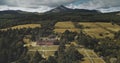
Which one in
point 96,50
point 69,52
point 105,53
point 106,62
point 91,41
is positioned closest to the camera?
point 106,62

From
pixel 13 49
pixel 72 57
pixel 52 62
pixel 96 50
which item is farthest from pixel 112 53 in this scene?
pixel 13 49

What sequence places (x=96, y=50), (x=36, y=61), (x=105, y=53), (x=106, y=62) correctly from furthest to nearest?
1. (x=96, y=50)
2. (x=105, y=53)
3. (x=106, y=62)
4. (x=36, y=61)

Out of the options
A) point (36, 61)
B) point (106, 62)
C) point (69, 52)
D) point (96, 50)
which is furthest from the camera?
point (96, 50)

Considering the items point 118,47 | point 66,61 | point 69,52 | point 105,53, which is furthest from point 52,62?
point 118,47

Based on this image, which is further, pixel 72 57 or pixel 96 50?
pixel 96 50

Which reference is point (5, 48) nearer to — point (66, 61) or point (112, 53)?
point (66, 61)

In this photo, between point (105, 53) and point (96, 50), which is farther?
point (96, 50)

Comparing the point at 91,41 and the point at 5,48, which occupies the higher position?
the point at 5,48

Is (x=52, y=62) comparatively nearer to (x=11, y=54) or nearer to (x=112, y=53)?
(x=11, y=54)

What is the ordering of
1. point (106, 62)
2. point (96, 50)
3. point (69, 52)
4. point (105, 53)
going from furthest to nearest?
point (96, 50) < point (105, 53) < point (69, 52) < point (106, 62)
